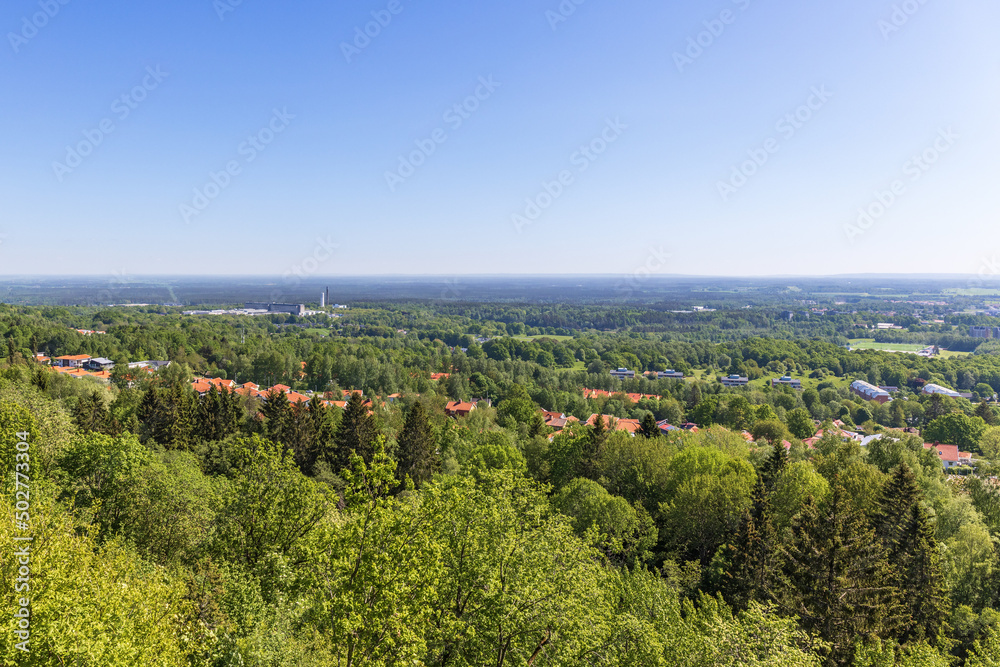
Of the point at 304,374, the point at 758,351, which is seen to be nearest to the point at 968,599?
the point at 304,374

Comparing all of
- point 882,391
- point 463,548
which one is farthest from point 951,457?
point 463,548

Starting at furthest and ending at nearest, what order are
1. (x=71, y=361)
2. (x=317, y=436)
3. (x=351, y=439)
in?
(x=71, y=361) < (x=317, y=436) < (x=351, y=439)

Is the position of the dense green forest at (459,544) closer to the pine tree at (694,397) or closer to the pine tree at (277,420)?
the pine tree at (277,420)

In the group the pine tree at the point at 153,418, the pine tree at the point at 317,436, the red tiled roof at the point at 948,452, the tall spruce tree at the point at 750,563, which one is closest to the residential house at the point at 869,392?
the red tiled roof at the point at 948,452

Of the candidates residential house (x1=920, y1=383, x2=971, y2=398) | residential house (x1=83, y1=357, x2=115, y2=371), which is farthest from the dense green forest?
residential house (x1=920, y1=383, x2=971, y2=398)

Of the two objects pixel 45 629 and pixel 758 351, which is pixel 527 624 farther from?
pixel 758 351

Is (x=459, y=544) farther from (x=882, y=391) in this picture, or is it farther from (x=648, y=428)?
(x=882, y=391)

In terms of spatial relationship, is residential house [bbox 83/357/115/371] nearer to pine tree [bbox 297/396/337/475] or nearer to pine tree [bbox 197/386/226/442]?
pine tree [bbox 197/386/226/442]
